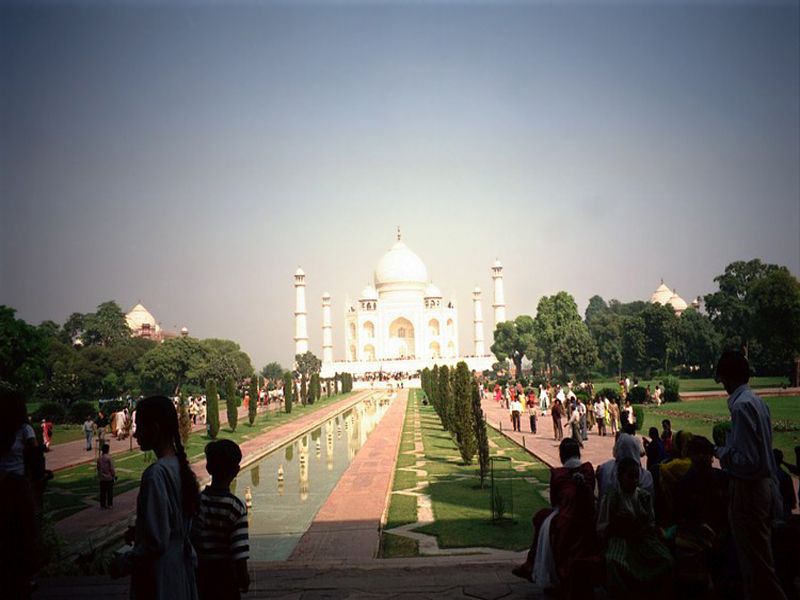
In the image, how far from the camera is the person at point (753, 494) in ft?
9.27

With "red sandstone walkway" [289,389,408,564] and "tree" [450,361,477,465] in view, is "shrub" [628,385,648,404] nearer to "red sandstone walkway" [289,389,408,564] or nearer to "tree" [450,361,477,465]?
"tree" [450,361,477,465]

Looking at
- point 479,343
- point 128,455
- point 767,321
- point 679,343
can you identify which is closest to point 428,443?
point 128,455

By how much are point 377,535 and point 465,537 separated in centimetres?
70

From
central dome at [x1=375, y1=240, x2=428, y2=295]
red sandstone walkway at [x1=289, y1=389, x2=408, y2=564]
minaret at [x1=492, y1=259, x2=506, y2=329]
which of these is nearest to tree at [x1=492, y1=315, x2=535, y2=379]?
minaret at [x1=492, y1=259, x2=506, y2=329]

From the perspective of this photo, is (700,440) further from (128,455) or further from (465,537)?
(128,455)

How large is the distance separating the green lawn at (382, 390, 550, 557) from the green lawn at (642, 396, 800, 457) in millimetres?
3283

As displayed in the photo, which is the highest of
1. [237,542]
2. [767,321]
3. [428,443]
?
[767,321]

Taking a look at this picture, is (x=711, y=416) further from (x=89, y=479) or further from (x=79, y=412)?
(x=79, y=412)

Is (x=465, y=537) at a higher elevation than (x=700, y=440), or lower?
lower

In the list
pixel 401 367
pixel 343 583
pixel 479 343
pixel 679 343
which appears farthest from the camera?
pixel 479 343

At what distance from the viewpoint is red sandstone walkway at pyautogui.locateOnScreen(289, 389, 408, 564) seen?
518cm

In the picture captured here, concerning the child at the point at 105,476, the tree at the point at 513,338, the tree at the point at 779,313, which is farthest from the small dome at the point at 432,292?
the child at the point at 105,476

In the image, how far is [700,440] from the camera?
11.1 feet

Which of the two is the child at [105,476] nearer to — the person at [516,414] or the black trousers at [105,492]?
the black trousers at [105,492]
